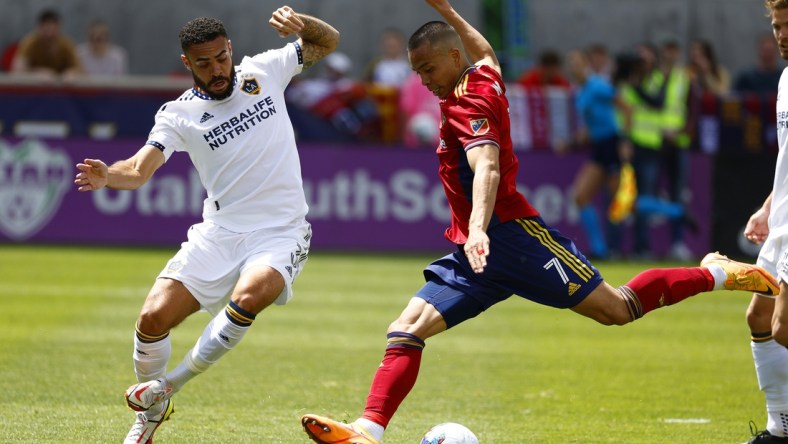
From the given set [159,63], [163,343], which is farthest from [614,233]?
[163,343]

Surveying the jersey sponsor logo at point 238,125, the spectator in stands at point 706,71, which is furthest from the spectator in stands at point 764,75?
the jersey sponsor logo at point 238,125

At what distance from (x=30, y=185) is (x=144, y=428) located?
11.0 metres

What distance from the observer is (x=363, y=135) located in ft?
60.7

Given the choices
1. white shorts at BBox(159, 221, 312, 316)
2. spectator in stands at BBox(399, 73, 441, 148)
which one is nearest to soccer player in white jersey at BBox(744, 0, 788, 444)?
white shorts at BBox(159, 221, 312, 316)

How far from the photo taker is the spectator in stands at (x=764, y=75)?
1942cm

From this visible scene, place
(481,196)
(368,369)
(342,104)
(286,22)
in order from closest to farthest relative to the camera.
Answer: (481,196) < (286,22) < (368,369) < (342,104)

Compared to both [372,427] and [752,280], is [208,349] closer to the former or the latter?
[372,427]

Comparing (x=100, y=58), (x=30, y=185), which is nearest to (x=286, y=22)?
(x=30, y=185)

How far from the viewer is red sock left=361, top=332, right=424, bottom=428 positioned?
6.50m

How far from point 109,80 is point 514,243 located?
12.4m

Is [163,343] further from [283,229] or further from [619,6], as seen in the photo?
[619,6]

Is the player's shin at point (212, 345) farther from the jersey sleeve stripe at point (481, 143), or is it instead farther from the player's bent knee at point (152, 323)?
the jersey sleeve stripe at point (481, 143)

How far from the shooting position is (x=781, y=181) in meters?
6.74

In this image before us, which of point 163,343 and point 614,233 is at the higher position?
point 163,343
